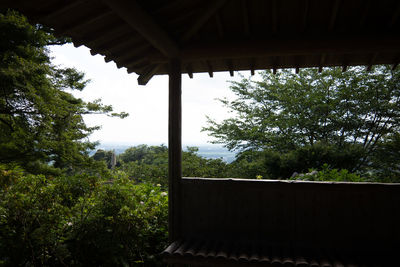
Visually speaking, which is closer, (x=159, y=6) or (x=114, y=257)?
(x=159, y=6)

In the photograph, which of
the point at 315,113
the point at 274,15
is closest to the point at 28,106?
the point at 274,15

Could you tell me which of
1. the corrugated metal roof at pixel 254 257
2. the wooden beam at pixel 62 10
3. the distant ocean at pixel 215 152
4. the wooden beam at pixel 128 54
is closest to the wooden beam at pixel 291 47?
the wooden beam at pixel 128 54

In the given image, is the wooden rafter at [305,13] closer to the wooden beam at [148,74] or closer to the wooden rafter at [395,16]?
the wooden rafter at [395,16]

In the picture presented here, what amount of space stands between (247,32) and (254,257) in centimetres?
218

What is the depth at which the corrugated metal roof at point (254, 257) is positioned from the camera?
2.28 metres

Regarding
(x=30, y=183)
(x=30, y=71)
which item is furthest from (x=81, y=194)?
(x=30, y=71)

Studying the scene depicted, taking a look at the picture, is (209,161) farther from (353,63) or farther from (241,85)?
(353,63)

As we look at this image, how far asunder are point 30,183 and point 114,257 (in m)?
1.19

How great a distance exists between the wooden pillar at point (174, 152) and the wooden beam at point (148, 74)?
1.24ft

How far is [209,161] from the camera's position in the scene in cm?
1091

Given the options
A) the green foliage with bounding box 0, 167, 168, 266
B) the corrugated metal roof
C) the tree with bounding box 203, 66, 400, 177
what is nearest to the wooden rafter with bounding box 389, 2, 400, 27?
the corrugated metal roof

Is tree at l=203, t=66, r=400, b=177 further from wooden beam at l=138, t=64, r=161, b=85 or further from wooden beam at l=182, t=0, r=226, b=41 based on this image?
wooden beam at l=182, t=0, r=226, b=41

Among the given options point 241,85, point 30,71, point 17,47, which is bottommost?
point 30,71

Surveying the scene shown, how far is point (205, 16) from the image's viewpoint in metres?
2.59
